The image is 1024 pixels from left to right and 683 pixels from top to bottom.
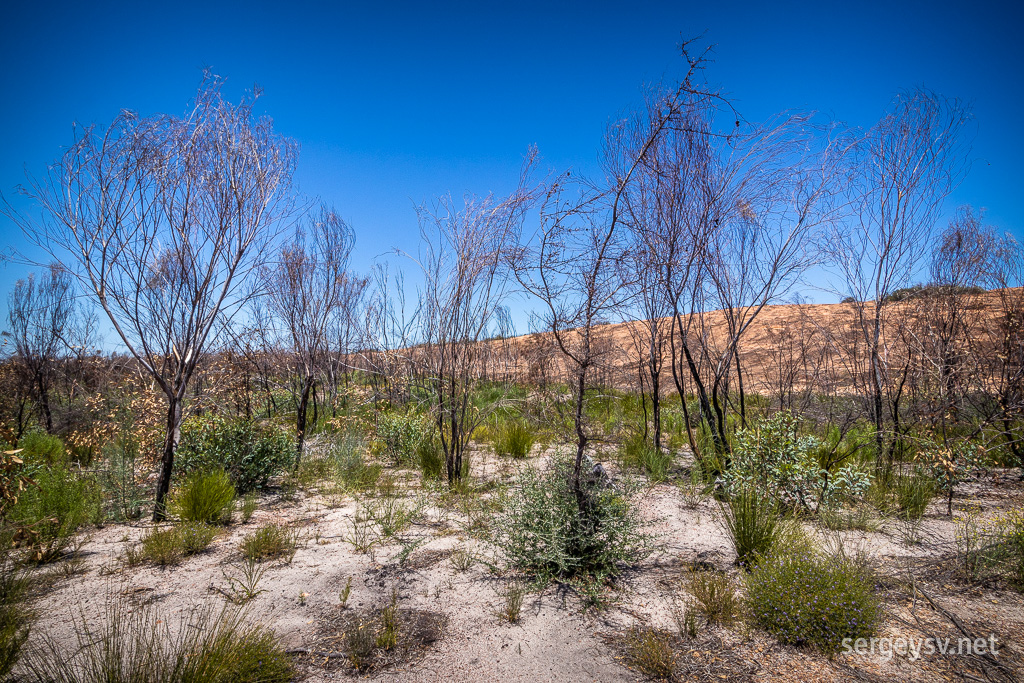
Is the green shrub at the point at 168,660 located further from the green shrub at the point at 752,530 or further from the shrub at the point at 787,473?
the shrub at the point at 787,473

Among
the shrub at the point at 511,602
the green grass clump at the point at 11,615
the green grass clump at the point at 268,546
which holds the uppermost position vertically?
the green grass clump at the point at 11,615

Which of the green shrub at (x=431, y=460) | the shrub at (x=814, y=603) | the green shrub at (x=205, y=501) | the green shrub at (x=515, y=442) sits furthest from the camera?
the green shrub at (x=515, y=442)

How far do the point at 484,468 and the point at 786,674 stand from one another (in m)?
5.15

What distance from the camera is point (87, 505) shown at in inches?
196

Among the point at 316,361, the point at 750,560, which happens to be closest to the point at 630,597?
the point at 750,560

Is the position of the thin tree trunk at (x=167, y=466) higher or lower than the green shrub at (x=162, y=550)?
higher

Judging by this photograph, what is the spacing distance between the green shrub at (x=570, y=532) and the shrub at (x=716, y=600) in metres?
0.51

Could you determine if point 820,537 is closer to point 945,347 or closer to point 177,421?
point 945,347

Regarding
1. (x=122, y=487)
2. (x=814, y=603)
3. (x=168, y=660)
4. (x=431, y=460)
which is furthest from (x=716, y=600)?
(x=122, y=487)

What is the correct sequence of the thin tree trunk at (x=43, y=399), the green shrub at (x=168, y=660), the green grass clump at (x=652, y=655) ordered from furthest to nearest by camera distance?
the thin tree trunk at (x=43, y=399) < the green grass clump at (x=652, y=655) < the green shrub at (x=168, y=660)

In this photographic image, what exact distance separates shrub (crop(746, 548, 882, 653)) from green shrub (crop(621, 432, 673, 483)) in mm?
3186

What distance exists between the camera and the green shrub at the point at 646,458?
6.38 m

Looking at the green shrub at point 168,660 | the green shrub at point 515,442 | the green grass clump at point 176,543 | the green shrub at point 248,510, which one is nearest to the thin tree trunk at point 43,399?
the green shrub at point 248,510

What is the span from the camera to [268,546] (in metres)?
4.21
